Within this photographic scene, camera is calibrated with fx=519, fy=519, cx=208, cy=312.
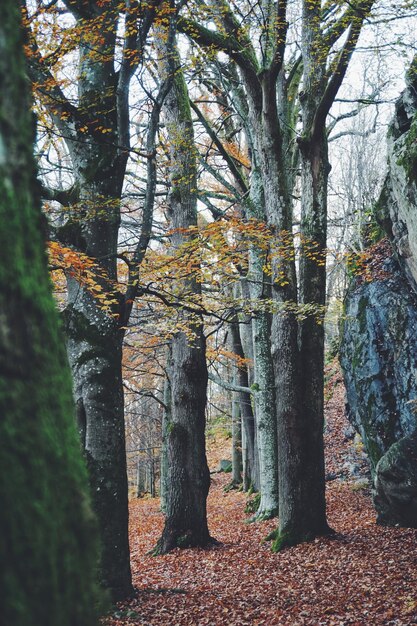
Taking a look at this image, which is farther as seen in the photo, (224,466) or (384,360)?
(224,466)

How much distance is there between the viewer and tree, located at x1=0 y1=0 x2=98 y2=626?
0.98 meters

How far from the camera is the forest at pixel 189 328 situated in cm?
113

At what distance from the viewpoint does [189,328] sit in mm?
10242

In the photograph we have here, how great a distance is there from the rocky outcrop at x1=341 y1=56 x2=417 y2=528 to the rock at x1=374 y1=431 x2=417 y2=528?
0.02 m

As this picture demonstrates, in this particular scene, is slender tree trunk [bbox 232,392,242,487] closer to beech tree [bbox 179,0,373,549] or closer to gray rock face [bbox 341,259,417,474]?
gray rock face [bbox 341,259,417,474]

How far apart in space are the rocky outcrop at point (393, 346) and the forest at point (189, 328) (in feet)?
0.15

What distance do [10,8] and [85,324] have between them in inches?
216

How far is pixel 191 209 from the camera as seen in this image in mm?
10953

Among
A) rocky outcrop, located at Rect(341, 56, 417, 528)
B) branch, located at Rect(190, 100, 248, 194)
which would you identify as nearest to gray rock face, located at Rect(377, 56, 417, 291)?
rocky outcrop, located at Rect(341, 56, 417, 528)

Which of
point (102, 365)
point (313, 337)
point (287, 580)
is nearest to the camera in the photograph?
point (102, 365)

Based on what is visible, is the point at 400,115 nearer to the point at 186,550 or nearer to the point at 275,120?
the point at 275,120

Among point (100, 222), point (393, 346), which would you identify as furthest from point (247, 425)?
point (100, 222)

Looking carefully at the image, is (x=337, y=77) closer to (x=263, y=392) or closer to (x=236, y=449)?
(x=263, y=392)

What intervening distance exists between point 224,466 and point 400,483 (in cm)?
1973
